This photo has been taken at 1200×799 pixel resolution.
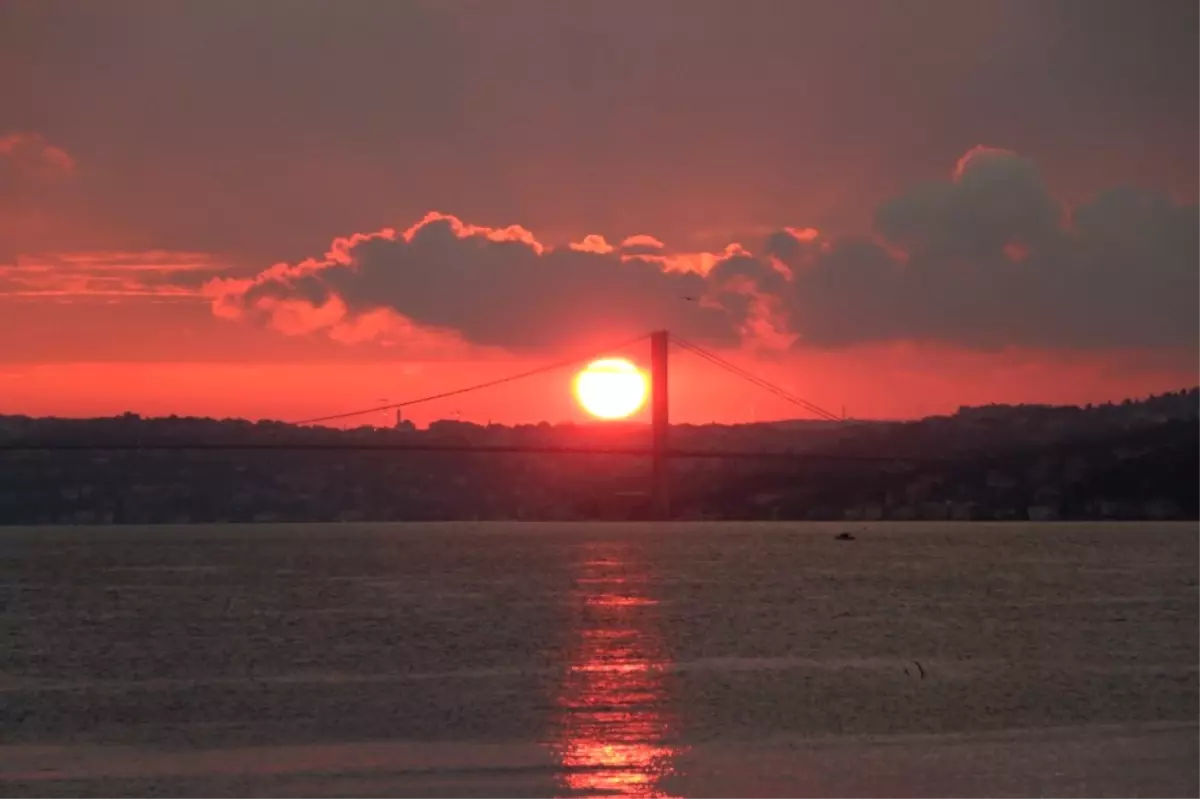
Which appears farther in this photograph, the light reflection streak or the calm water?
the calm water

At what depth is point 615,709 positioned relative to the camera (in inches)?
885

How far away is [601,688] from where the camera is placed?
997 inches

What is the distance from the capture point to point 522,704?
76.3ft

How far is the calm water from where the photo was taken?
1630 cm

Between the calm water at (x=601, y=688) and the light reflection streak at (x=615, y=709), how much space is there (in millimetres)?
90

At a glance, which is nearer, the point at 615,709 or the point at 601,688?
the point at 615,709

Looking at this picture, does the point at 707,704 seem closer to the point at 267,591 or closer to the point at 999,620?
the point at 999,620

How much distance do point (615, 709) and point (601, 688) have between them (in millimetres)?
2860

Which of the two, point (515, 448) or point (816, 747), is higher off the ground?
point (515, 448)

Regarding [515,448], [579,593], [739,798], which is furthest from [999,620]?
[515,448]

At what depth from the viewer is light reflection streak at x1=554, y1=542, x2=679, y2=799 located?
617 inches

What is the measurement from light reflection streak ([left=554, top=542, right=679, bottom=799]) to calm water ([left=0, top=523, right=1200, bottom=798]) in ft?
0.30

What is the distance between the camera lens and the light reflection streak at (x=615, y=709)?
15.7m

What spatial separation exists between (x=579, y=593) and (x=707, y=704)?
32.4 meters
